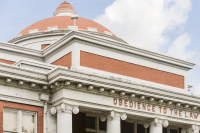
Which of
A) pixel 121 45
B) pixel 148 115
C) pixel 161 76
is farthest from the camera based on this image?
pixel 161 76

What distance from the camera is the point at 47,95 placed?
2192cm

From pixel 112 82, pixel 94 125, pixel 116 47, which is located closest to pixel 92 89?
pixel 112 82

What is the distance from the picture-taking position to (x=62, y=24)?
31.7 metres

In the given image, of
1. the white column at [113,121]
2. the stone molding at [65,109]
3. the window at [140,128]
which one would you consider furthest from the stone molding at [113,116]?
the window at [140,128]

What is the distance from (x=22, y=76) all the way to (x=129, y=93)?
19.8 ft

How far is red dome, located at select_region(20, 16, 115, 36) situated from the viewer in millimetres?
31828

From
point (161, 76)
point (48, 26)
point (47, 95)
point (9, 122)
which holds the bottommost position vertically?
point (9, 122)

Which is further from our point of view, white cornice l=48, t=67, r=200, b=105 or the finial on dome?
the finial on dome

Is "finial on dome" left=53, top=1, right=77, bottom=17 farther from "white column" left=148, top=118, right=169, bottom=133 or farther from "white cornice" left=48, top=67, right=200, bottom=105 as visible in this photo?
"white column" left=148, top=118, right=169, bottom=133

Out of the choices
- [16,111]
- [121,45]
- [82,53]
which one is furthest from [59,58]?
[16,111]

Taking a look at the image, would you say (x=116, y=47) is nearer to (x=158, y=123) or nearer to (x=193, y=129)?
(x=158, y=123)

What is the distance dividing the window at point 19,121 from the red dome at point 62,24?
11547 millimetres

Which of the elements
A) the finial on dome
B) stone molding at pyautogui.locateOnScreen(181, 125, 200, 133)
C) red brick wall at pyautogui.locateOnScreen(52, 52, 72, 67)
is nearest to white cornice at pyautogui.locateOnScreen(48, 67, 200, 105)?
stone molding at pyautogui.locateOnScreen(181, 125, 200, 133)

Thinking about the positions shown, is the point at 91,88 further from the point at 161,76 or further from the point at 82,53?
the point at 161,76
